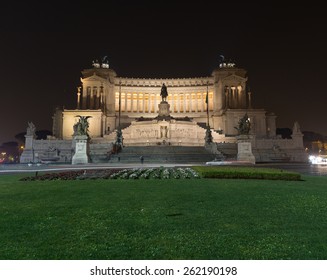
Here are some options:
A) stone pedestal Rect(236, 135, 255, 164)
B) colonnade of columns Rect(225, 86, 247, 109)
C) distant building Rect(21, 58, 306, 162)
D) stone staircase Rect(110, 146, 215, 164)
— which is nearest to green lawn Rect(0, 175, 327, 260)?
stone pedestal Rect(236, 135, 255, 164)

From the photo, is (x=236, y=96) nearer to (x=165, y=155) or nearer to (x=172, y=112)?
(x=172, y=112)

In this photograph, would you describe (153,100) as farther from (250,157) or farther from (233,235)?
(233,235)

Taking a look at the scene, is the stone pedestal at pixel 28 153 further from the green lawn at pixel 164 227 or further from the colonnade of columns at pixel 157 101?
the green lawn at pixel 164 227

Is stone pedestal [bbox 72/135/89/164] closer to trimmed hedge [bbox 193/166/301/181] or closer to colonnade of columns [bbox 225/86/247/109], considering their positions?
trimmed hedge [bbox 193/166/301/181]

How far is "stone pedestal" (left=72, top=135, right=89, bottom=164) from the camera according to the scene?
40.7 meters

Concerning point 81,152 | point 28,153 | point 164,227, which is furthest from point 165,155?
point 164,227

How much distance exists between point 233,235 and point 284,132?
137m

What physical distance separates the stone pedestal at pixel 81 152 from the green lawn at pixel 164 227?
29.5 metres

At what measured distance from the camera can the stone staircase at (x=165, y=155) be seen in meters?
45.3

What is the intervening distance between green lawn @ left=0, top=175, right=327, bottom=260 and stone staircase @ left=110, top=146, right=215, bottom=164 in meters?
33.6

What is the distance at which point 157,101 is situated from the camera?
11625 centimetres

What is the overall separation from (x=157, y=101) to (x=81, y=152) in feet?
254

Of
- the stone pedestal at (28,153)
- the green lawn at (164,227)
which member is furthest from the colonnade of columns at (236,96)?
the green lawn at (164,227)

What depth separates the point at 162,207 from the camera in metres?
9.47
